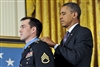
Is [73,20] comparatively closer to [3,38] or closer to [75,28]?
[75,28]

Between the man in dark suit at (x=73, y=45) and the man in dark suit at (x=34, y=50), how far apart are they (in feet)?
0.22

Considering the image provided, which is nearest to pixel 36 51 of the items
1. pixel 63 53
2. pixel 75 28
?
pixel 63 53

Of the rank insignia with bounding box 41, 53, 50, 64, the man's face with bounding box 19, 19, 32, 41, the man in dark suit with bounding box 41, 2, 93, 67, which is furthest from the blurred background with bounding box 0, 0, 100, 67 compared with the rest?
the rank insignia with bounding box 41, 53, 50, 64

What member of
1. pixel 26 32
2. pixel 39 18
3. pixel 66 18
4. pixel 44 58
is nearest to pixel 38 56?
pixel 44 58

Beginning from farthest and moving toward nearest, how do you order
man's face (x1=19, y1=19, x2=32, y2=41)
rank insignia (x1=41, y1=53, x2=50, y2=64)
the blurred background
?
the blurred background
man's face (x1=19, y1=19, x2=32, y2=41)
rank insignia (x1=41, y1=53, x2=50, y2=64)

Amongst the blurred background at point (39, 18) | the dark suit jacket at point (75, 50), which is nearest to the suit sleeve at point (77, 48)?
the dark suit jacket at point (75, 50)

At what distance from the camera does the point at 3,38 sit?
3.59 metres

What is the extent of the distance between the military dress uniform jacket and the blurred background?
162 centimetres

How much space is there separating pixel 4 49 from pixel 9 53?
70mm

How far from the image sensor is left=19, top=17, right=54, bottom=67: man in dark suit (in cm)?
192

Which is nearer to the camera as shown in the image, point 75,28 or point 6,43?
point 75,28

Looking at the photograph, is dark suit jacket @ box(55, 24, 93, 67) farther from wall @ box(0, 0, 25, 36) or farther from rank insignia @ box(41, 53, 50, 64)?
wall @ box(0, 0, 25, 36)

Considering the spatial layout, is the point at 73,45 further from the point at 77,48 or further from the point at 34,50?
the point at 34,50

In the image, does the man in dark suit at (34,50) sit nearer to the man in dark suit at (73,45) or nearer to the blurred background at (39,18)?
the man in dark suit at (73,45)
